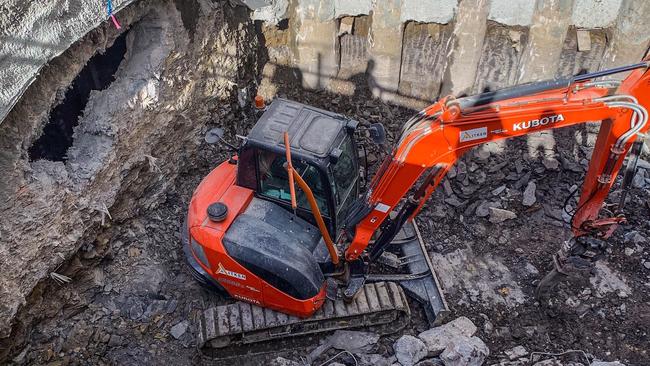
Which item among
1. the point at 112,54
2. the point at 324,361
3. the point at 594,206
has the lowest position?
the point at 324,361

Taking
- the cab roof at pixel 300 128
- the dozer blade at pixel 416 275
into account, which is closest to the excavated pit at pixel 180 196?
the dozer blade at pixel 416 275

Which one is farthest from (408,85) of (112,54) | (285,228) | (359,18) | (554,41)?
(112,54)

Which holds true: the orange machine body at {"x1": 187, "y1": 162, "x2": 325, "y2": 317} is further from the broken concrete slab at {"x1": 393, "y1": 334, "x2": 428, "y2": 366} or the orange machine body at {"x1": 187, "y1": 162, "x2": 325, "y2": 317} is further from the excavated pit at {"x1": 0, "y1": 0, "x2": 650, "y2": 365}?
the broken concrete slab at {"x1": 393, "y1": 334, "x2": 428, "y2": 366}

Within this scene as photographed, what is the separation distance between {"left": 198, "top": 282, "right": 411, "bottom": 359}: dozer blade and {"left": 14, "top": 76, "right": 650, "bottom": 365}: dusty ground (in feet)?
0.68

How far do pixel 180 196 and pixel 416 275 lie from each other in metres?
3.18

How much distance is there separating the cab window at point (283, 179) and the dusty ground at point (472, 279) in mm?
1623

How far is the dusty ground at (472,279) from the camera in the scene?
19.9 ft

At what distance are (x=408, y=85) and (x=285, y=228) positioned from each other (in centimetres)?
317

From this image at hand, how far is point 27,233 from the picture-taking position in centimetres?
552

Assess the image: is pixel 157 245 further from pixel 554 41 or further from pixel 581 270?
pixel 554 41

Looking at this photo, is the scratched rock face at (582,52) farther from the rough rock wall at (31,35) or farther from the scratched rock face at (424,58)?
the rough rock wall at (31,35)

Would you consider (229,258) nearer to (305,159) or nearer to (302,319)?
(302,319)

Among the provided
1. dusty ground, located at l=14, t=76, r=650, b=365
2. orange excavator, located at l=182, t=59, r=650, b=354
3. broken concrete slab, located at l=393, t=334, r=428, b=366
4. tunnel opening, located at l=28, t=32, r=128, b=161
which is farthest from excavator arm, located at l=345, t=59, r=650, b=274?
tunnel opening, located at l=28, t=32, r=128, b=161

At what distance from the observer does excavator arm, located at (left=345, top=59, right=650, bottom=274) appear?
473 centimetres
